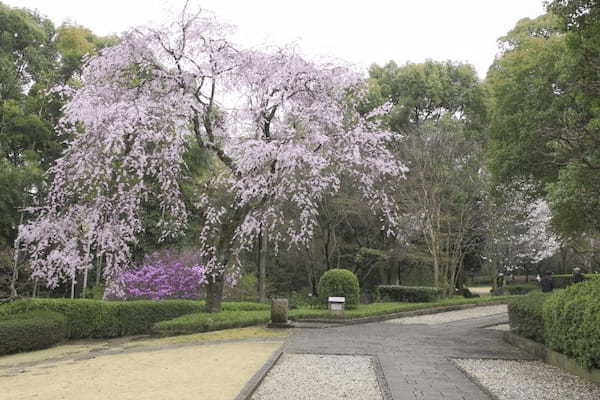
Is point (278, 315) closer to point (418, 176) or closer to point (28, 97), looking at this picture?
point (418, 176)

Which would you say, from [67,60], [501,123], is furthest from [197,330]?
[67,60]

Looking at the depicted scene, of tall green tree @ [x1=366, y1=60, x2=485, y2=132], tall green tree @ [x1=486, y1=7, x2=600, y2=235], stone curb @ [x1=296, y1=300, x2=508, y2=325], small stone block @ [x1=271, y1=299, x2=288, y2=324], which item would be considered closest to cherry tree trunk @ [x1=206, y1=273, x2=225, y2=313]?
small stone block @ [x1=271, y1=299, x2=288, y2=324]

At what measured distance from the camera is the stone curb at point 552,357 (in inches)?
275

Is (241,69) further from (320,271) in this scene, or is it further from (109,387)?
(320,271)

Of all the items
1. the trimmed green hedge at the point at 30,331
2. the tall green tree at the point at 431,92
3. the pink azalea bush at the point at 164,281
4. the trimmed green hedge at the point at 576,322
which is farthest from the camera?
the tall green tree at the point at 431,92

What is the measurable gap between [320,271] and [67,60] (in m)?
16.4

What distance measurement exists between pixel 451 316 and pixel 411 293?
4.38 m

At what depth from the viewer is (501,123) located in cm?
1284

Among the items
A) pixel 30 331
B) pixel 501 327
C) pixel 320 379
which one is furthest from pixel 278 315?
pixel 501 327

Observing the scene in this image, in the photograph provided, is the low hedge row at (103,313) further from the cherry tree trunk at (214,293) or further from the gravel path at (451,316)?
the gravel path at (451,316)

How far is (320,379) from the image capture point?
22.8ft

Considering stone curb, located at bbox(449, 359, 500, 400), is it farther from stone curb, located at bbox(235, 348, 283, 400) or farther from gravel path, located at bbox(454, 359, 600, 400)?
stone curb, located at bbox(235, 348, 283, 400)

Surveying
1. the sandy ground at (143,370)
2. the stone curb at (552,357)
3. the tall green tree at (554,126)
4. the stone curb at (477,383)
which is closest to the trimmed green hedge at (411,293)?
the tall green tree at (554,126)

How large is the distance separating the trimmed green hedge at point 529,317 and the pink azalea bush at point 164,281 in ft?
35.4
